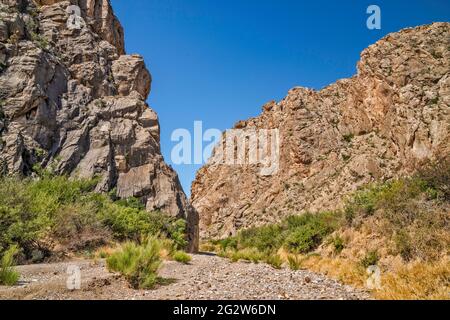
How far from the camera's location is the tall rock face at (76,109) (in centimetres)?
2167

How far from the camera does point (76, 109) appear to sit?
1009 inches

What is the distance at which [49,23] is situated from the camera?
28.8 metres

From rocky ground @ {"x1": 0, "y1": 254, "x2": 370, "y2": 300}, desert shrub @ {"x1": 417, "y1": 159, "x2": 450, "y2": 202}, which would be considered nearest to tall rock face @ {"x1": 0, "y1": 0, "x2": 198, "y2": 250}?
rocky ground @ {"x1": 0, "y1": 254, "x2": 370, "y2": 300}

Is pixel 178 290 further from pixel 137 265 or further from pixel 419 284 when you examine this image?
pixel 419 284

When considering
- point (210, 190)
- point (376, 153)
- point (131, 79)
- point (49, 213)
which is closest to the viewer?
point (49, 213)

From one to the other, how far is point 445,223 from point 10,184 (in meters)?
14.7

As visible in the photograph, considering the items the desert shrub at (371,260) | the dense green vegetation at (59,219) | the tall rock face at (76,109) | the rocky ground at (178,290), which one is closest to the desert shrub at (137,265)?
the rocky ground at (178,290)

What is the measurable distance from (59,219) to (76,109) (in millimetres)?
13965

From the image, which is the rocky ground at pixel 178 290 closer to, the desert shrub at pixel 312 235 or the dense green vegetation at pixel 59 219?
the dense green vegetation at pixel 59 219

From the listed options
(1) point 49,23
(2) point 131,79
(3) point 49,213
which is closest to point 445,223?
(3) point 49,213

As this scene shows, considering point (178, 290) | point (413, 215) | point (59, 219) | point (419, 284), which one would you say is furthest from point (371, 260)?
point (59, 219)

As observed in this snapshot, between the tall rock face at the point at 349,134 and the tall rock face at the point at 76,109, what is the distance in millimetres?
20916

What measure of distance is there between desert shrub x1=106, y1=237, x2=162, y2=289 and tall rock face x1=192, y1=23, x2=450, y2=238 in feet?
83.7
